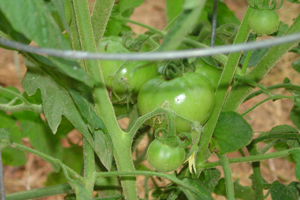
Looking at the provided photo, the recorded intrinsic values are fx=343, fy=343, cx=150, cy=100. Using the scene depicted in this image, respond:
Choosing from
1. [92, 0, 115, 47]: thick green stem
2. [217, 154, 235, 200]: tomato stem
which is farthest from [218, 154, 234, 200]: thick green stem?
[92, 0, 115, 47]: thick green stem

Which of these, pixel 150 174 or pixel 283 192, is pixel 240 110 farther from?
pixel 150 174

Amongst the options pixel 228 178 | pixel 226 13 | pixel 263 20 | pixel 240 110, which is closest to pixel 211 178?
pixel 228 178

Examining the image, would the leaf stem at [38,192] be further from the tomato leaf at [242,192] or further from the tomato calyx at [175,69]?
the tomato leaf at [242,192]

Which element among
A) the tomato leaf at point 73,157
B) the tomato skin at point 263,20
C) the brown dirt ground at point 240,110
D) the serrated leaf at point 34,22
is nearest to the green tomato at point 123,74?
the tomato skin at point 263,20

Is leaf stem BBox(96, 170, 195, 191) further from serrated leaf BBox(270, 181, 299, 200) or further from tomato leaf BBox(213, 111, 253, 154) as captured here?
serrated leaf BBox(270, 181, 299, 200)

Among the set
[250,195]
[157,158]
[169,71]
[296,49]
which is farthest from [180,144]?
[250,195]

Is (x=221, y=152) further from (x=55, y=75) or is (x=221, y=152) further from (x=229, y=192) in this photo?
(x=55, y=75)
